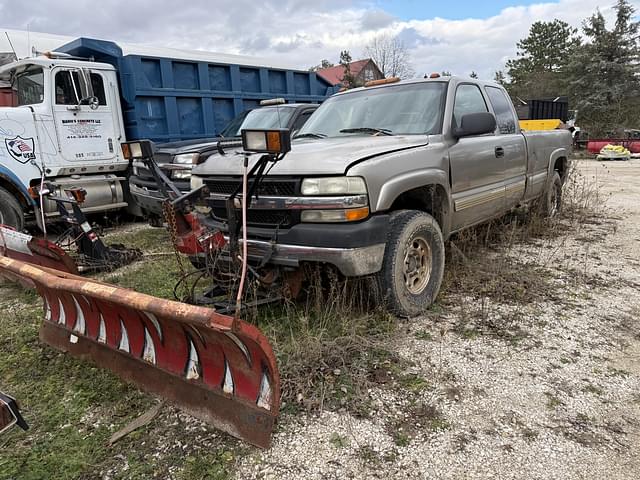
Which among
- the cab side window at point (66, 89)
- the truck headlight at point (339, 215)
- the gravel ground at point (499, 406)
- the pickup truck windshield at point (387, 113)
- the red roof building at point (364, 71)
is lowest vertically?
the gravel ground at point (499, 406)

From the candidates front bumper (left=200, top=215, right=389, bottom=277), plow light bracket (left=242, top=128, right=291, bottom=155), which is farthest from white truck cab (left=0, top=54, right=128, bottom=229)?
plow light bracket (left=242, top=128, right=291, bottom=155)

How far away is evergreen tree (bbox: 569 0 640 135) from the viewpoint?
29.5 metres

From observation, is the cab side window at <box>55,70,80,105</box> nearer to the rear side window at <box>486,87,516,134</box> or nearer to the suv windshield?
the suv windshield

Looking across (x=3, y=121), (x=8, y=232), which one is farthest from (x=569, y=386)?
(x=3, y=121)

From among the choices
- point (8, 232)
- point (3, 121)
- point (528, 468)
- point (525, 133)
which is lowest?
point (528, 468)

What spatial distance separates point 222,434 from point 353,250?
137 centimetres

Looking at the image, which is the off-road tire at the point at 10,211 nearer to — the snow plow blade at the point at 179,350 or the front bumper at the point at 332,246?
the snow plow blade at the point at 179,350

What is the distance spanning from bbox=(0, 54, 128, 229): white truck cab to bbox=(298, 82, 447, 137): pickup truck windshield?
14.2 ft

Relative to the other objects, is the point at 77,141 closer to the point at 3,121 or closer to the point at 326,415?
the point at 3,121

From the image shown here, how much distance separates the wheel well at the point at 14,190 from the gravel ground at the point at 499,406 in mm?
6258

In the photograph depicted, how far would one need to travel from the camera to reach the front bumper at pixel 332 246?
3.17m

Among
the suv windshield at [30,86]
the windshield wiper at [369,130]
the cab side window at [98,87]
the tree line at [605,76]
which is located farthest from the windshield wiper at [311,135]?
the tree line at [605,76]

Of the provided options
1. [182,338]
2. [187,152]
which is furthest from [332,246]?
[187,152]

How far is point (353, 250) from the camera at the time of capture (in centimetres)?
317
